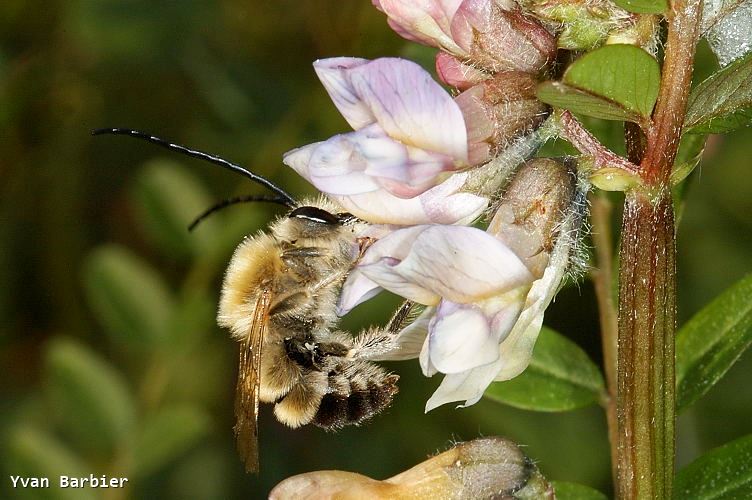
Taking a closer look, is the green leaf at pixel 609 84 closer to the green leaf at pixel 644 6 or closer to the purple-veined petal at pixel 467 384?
the green leaf at pixel 644 6

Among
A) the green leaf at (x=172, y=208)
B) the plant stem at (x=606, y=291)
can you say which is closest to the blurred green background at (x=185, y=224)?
the green leaf at (x=172, y=208)

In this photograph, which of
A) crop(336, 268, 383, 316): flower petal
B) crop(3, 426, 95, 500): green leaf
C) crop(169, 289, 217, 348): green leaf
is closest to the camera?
crop(336, 268, 383, 316): flower petal

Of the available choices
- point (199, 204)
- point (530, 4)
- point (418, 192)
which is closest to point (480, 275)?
point (418, 192)

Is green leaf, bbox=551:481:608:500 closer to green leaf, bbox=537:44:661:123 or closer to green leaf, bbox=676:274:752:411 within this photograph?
green leaf, bbox=676:274:752:411

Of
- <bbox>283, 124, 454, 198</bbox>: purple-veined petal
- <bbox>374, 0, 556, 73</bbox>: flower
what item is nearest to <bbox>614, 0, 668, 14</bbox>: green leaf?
<bbox>374, 0, 556, 73</bbox>: flower

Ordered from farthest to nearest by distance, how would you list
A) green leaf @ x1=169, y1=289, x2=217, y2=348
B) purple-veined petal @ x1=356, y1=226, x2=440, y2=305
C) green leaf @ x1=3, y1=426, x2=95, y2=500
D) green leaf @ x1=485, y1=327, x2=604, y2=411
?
green leaf @ x1=169, y1=289, x2=217, y2=348, green leaf @ x1=3, y1=426, x2=95, y2=500, green leaf @ x1=485, y1=327, x2=604, y2=411, purple-veined petal @ x1=356, y1=226, x2=440, y2=305

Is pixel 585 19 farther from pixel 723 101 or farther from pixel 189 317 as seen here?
pixel 189 317

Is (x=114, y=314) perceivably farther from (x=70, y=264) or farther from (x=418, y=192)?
(x=418, y=192)

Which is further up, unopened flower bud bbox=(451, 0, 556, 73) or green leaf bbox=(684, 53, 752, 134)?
unopened flower bud bbox=(451, 0, 556, 73)
